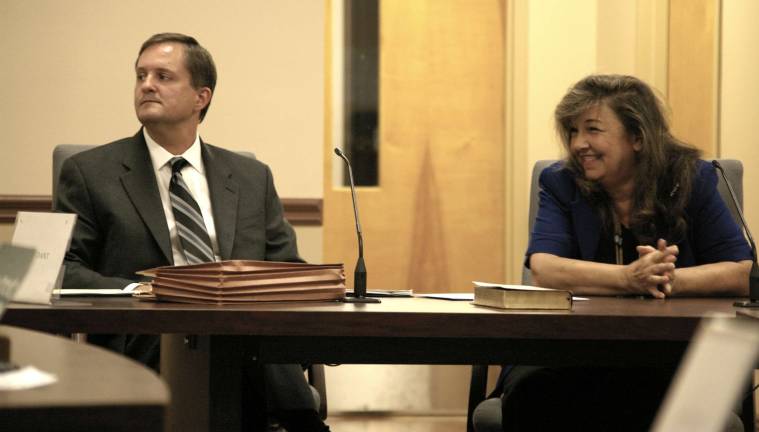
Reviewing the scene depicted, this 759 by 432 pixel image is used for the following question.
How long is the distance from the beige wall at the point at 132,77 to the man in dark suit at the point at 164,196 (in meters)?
Answer: 0.85

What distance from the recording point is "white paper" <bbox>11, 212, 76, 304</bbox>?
5.71 ft

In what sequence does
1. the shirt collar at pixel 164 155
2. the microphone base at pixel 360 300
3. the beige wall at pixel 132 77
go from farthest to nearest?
the beige wall at pixel 132 77 < the shirt collar at pixel 164 155 < the microphone base at pixel 360 300

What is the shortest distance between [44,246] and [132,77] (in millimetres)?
2071

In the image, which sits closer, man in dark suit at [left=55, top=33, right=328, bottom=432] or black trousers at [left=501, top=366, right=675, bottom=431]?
black trousers at [left=501, top=366, right=675, bottom=431]

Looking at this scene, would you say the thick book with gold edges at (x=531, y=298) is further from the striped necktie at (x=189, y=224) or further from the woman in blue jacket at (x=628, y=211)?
the striped necktie at (x=189, y=224)

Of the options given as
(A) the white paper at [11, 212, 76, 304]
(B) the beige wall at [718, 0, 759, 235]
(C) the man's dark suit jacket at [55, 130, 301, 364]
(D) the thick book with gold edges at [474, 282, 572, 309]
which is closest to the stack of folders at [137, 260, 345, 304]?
(A) the white paper at [11, 212, 76, 304]

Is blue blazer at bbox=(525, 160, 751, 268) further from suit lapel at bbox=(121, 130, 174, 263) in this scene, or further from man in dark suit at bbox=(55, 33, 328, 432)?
suit lapel at bbox=(121, 130, 174, 263)

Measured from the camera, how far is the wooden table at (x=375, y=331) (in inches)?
64.5

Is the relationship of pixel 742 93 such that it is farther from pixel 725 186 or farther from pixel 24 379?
pixel 24 379

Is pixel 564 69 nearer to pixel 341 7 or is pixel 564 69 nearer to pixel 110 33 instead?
pixel 341 7

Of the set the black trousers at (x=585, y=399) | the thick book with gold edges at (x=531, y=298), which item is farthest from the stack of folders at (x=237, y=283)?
the black trousers at (x=585, y=399)

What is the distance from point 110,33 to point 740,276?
236cm

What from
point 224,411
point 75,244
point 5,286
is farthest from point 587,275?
point 5,286

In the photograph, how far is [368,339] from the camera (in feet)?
5.82
